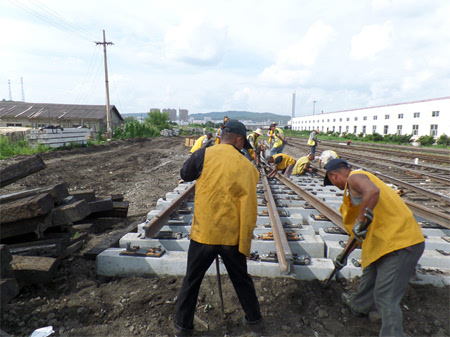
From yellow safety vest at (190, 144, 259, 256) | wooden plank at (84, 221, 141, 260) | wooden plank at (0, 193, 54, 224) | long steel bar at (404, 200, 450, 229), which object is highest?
yellow safety vest at (190, 144, 259, 256)

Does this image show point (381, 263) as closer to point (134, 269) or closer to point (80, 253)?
point (134, 269)

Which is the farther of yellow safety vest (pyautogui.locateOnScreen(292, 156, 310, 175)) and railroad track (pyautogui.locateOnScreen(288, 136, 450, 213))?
yellow safety vest (pyautogui.locateOnScreen(292, 156, 310, 175))

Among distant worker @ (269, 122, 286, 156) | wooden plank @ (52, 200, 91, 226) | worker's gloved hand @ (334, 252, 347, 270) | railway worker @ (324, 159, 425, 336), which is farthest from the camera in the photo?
distant worker @ (269, 122, 286, 156)

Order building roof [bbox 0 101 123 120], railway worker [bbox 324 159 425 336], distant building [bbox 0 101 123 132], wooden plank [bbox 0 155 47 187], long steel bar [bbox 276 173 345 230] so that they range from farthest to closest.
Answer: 1. building roof [bbox 0 101 123 120]
2. distant building [bbox 0 101 123 132]
3. long steel bar [bbox 276 173 345 230]
4. wooden plank [bbox 0 155 47 187]
5. railway worker [bbox 324 159 425 336]

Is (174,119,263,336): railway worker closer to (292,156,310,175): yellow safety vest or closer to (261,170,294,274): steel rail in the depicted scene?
(261,170,294,274): steel rail

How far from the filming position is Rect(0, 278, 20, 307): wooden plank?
2295 mm

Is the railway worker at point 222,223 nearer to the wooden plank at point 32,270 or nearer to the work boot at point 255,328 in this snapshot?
the work boot at point 255,328

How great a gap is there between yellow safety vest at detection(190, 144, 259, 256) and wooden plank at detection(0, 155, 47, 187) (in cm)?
246

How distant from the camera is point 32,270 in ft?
9.27

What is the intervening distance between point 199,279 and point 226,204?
70cm

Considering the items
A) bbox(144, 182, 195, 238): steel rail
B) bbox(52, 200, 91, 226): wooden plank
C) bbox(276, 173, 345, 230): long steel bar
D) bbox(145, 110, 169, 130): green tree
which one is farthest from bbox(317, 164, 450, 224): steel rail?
bbox(145, 110, 169, 130): green tree

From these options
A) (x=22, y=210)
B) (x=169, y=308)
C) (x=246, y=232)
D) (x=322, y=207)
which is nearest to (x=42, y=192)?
(x=22, y=210)

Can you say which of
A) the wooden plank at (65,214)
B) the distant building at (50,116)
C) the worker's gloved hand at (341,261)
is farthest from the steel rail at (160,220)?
the distant building at (50,116)

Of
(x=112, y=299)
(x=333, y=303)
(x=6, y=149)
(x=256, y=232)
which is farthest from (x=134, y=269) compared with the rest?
(x=6, y=149)
